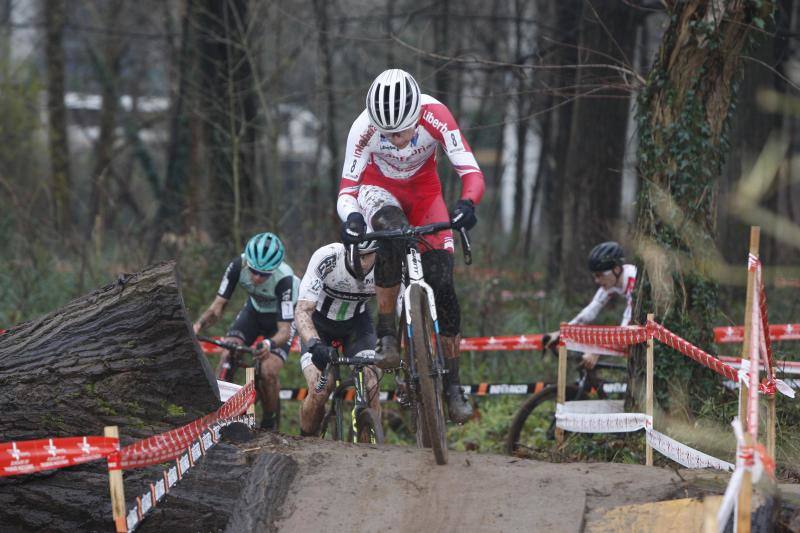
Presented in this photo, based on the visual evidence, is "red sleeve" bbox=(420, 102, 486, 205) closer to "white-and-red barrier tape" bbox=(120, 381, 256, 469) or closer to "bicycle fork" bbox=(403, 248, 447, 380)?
"bicycle fork" bbox=(403, 248, 447, 380)

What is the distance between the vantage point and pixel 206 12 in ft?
51.0

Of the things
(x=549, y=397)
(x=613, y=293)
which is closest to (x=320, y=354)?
(x=549, y=397)

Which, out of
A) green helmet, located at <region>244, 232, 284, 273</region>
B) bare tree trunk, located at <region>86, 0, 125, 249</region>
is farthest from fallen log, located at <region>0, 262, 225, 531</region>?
bare tree trunk, located at <region>86, 0, 125, 249</region>

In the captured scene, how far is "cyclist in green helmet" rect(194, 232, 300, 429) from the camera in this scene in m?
8.34

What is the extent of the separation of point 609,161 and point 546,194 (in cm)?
1075

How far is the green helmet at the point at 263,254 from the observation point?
830 cm

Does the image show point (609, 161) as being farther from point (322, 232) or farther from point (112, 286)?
point (112, 286)

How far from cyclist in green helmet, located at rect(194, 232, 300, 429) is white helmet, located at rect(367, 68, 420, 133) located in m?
2.71

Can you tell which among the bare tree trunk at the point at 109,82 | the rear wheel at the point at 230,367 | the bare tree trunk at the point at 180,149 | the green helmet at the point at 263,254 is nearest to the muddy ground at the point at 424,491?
the green helmet at the point at 263,254

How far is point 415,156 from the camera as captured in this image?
6410 millimetres

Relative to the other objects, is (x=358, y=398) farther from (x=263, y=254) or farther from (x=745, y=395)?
(x=745, y=395)

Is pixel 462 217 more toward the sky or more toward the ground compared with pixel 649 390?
more toward the sky

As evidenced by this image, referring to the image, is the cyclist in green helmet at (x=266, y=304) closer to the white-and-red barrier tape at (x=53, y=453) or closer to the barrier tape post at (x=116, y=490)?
the white-and-red barrier tape at (x=53, y=453)

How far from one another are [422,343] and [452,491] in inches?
35.0
